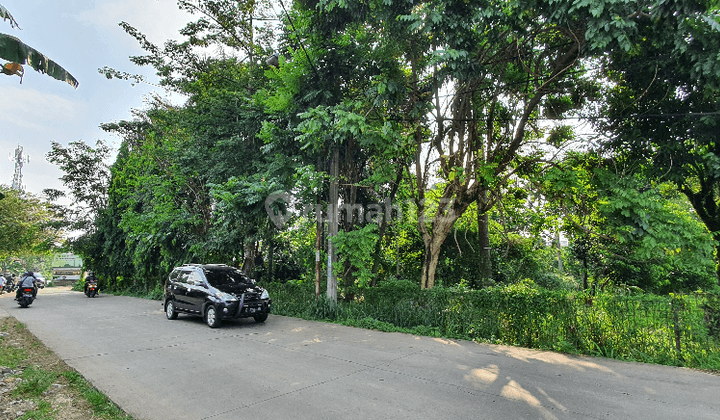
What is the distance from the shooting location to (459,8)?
811 cm

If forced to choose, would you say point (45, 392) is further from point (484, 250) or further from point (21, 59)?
point (484, 250)

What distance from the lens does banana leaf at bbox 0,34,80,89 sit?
5854 millimetres

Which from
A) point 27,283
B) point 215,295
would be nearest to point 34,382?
point 215,295

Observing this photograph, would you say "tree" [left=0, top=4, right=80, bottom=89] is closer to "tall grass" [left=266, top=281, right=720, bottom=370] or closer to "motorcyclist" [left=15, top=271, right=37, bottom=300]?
"tall grass" [left=266, top=281, right=720, bottom=370]

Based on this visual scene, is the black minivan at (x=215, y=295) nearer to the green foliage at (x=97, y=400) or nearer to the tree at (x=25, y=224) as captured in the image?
the green foliage at (x=97, y=400)

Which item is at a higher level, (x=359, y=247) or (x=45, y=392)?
(x=359, y=247)

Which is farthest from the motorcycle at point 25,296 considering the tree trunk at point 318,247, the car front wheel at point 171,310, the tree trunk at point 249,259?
the tree trunk at point 318,247

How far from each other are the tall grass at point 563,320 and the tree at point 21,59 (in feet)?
28.7

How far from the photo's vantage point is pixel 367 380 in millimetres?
6039

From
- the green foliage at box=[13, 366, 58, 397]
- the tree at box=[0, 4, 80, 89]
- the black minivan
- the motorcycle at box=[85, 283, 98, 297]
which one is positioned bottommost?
the motorcycle at box=[85, 283, 98, 297]

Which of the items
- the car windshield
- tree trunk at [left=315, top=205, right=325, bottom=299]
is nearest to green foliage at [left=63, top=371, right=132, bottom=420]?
the car windshield

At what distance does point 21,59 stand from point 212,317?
748 cm

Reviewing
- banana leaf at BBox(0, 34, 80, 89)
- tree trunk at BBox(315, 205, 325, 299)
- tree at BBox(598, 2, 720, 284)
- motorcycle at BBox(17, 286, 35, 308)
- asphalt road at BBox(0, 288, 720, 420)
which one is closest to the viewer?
Result: asphalt road at BBox(0, 288, 720, 420)

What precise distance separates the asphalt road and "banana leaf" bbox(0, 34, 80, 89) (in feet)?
16.7
